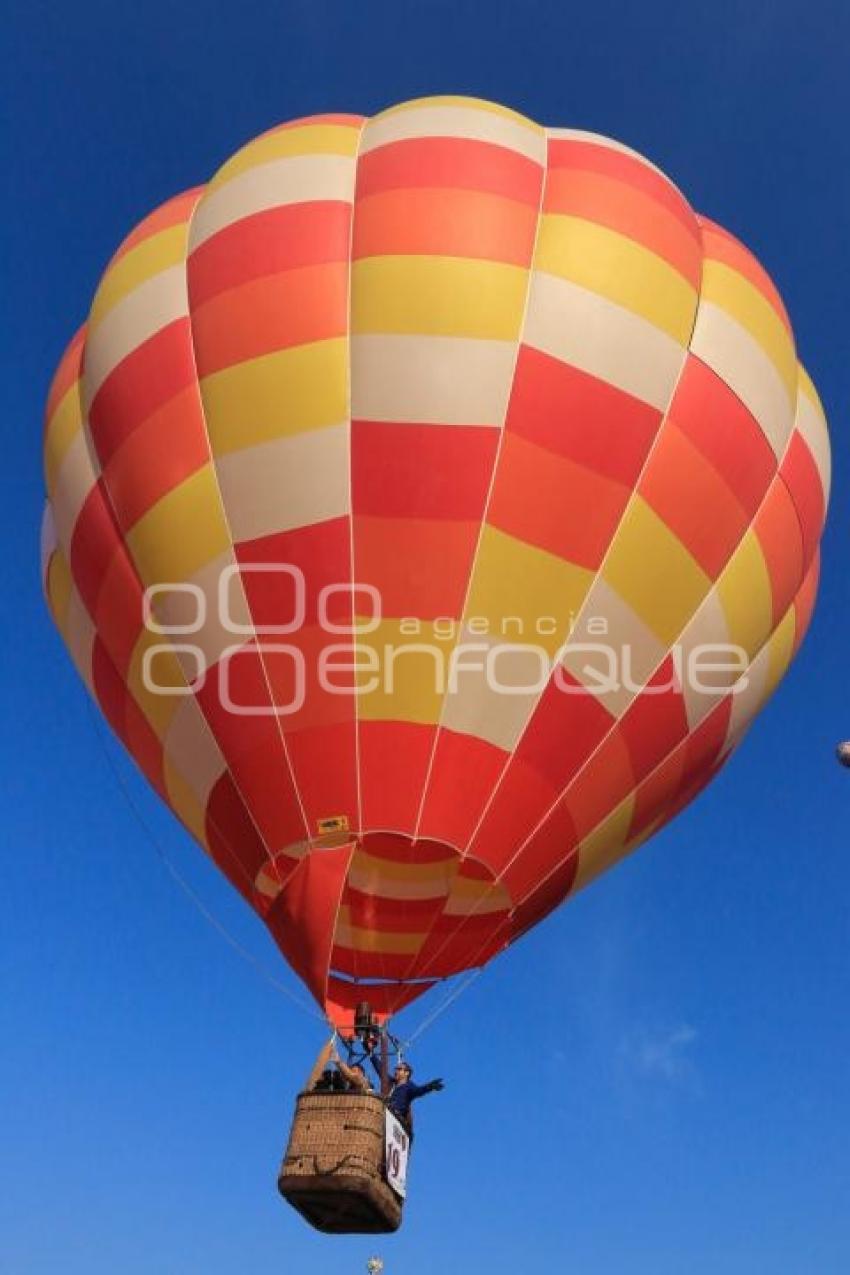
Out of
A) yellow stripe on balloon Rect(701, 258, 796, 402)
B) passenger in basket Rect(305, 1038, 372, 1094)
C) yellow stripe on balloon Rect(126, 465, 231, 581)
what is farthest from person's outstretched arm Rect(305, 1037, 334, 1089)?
yellow stripe on balloon Rect(701, 258, 796, 402)

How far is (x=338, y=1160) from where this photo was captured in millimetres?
5645

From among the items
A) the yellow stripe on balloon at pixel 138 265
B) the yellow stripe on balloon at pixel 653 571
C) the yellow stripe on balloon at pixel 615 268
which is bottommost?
the yellow stripe on balloon at pixel 653 571

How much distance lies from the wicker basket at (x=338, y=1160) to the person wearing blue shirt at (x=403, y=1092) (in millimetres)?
499

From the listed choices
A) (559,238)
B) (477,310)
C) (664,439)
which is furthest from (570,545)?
(559,238)

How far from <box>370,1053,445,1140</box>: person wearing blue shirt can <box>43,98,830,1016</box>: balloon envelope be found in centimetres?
55

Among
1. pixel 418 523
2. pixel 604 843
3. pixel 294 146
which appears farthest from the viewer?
pixel 294 146

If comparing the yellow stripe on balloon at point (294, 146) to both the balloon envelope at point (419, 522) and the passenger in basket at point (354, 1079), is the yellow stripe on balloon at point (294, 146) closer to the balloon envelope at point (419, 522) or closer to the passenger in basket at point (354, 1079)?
the balloon envelope at point (419, 522)

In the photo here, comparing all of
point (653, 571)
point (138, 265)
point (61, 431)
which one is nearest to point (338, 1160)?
point (653, 571)

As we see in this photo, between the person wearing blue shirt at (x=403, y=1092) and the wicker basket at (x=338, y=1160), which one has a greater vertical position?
the person wearing blue shirt at (x=403, y=1092)

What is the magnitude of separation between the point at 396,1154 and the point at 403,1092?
0.46 m

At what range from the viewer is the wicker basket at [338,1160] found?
5.64m

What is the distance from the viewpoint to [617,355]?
7.21 meters

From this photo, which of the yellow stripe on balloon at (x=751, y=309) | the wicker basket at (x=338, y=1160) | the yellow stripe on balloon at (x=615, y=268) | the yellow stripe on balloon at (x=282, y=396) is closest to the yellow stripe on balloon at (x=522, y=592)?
the yellow stripe on balloon at (x=282, y=396)

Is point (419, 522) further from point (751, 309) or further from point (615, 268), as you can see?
point (751, 309)
